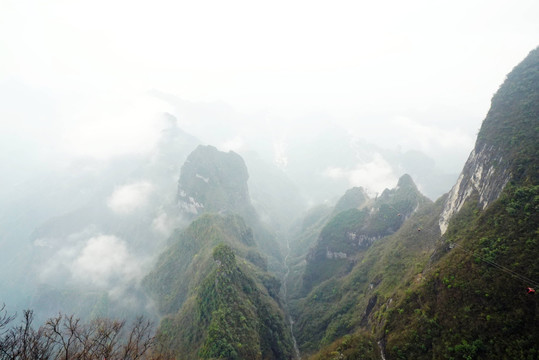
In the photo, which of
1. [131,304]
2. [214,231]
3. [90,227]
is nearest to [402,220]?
[214,231]

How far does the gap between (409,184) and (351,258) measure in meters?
51.0

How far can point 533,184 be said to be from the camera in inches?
1625

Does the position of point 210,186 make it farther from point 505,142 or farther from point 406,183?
point 505,142

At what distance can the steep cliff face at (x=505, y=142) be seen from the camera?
49.1 m

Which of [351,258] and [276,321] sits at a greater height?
[351,258]

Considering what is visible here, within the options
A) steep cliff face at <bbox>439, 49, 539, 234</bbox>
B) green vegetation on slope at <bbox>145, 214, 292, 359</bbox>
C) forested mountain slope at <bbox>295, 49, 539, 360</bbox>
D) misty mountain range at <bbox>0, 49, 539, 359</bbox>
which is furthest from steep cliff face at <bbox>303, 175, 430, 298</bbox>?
steep cliff face at <bbox>439, 49, 539, 234</bbox>

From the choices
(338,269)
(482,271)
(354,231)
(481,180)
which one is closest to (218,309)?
(482,271)

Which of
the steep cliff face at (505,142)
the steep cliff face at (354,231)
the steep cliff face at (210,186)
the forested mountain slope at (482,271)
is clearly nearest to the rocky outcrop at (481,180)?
Result: the steep cliff face at (505,142)

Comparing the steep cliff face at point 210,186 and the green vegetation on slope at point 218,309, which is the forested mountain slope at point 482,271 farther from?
the steep cliff face at point 210,186

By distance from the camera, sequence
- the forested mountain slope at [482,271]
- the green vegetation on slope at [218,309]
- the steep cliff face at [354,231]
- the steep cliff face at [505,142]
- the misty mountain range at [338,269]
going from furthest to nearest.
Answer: the steep cliff face at [354,231] → the green vegetation on slope at [218,309] → the steep cliff face at [505,142] → the misty mountain range at [338,269] → the forested mountain slope at [482,271]

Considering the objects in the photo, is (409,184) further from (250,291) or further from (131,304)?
(131,304)

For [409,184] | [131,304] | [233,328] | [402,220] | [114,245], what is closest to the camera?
[233,328]

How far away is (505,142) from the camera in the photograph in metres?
55.7

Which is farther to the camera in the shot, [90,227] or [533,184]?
[90,227]
